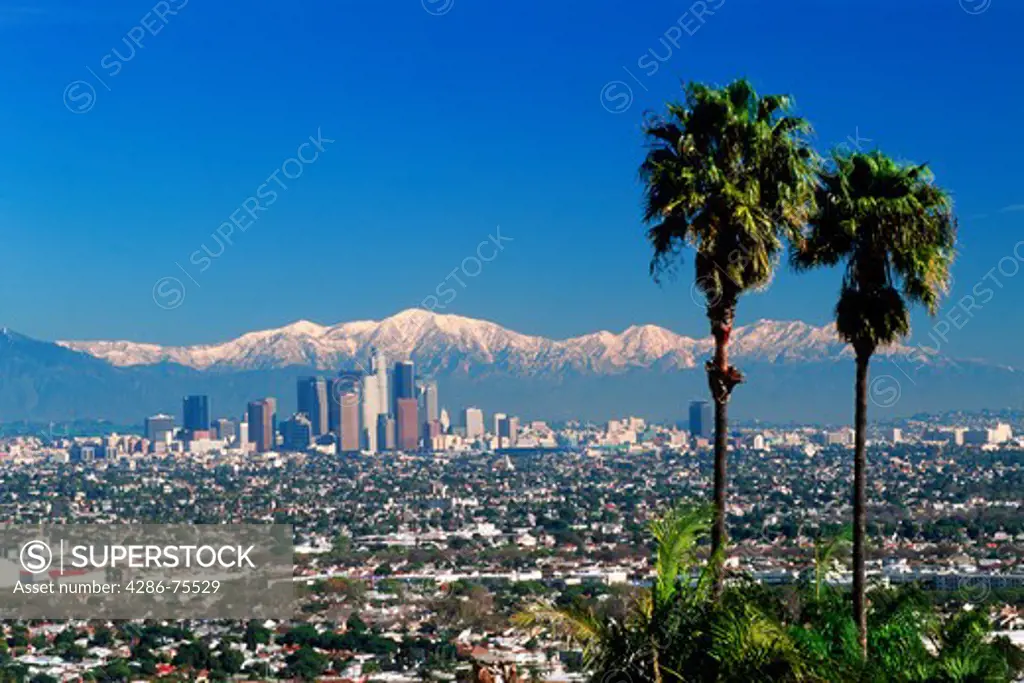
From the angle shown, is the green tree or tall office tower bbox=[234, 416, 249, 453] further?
tall office tower bbox=[234, 416, 249, 453]

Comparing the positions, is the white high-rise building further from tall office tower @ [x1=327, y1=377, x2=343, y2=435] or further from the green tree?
the green tree

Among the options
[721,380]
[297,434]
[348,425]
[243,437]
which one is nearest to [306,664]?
[721,380]

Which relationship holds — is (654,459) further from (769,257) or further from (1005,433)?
(769,257)

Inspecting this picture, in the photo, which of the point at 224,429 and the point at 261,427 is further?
the point at 224,429

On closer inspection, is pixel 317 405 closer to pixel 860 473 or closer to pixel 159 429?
pixel 159 429

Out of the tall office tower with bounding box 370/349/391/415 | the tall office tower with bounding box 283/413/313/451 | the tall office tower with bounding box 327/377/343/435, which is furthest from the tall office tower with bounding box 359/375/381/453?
the tall office tower with bounding box 283/413/313/451

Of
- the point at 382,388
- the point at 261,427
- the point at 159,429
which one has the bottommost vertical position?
the point at 261,427
